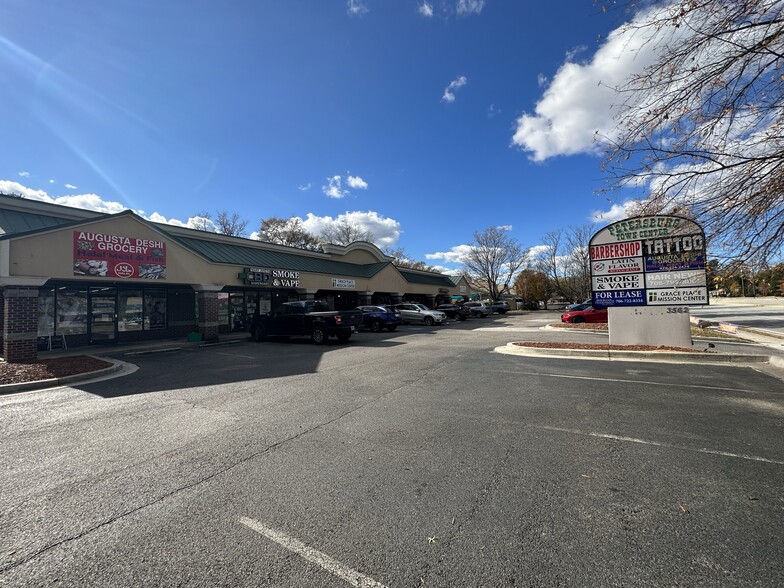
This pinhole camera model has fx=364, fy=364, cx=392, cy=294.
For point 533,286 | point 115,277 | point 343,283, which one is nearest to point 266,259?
point 343,283

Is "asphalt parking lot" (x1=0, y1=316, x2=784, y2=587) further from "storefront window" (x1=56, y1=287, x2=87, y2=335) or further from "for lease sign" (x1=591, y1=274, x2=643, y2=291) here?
"storefront window" (x1=56, y1=287, x2=87, y2=335)

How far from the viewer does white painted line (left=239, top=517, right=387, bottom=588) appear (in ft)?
7.64

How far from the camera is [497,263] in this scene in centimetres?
5775

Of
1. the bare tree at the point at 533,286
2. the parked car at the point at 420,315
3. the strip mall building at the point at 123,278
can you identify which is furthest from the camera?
the bare tree at the point at 533,286

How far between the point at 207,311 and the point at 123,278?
387 cm

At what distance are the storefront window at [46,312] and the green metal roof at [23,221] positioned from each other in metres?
3.06

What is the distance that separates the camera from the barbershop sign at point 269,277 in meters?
18.9

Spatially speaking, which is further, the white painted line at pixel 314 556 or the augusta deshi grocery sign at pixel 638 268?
the augusta deshi grocery sign at pixel 638 268

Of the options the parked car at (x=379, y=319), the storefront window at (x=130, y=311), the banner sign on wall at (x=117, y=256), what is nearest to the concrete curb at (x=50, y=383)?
the banner sign on wall at (x=117, y=256)

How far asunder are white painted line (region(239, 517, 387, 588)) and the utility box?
514 inches

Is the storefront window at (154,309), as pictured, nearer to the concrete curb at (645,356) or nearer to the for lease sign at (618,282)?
the concrete curb at (645,356)

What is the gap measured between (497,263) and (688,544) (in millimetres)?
57415

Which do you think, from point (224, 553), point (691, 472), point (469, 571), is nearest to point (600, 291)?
point (691, 472)

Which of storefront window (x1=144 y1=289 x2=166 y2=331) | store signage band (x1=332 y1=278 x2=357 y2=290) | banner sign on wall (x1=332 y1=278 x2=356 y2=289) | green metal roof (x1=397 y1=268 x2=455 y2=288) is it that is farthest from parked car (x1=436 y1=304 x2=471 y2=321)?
storefront window (x1=144 y1=289 x2=166 y2=331)
